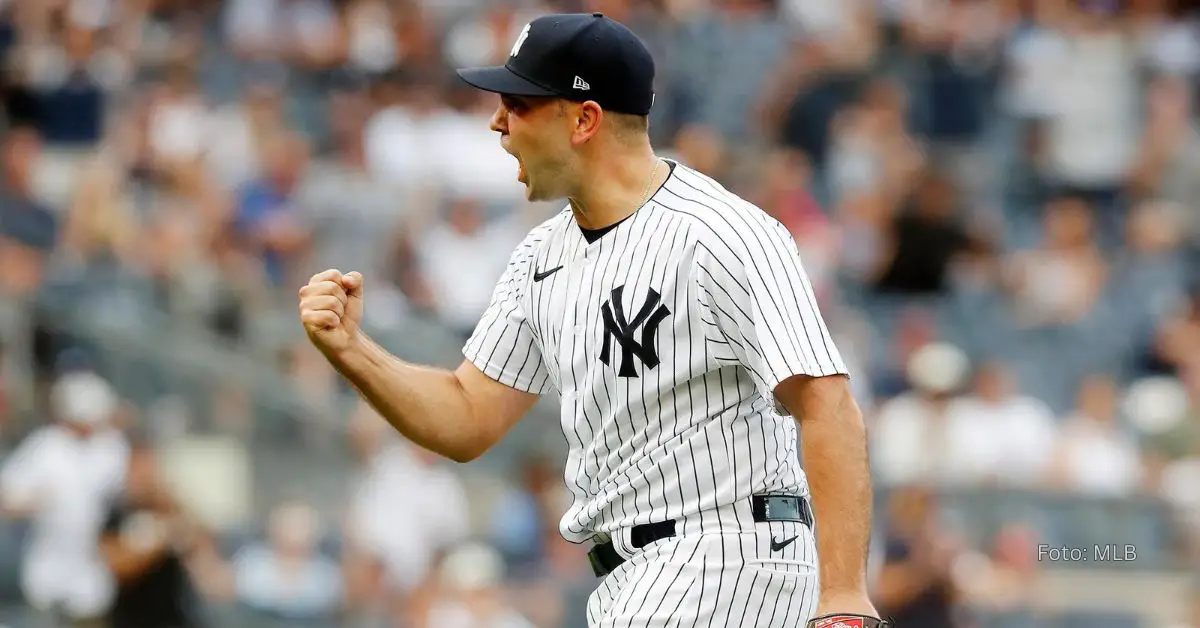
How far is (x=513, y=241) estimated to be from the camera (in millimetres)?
11516

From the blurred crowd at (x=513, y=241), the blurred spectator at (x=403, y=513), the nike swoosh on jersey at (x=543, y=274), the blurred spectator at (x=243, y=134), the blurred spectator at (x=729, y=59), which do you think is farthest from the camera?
the blurred spectator at (x=729, y=59)

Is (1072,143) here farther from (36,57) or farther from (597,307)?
(597,307)

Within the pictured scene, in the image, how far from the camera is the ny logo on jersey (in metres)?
3.86

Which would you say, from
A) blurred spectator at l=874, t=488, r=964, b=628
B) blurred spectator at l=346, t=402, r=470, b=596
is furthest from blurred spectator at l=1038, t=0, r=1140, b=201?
blurred spectator at l=346, t=402, r=470, b=596

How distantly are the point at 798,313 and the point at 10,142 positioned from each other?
31.1 ft

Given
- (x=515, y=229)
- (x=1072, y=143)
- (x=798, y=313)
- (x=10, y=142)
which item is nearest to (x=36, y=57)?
(x=10, y=142)

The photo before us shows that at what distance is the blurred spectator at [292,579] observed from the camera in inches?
388

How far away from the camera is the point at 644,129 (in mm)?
4070

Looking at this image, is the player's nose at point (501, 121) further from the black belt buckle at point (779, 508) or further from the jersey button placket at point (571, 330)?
the black belt buckle at point (779, 508)

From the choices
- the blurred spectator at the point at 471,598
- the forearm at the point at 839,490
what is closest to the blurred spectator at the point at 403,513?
the blurred spectator at the point at 471,598

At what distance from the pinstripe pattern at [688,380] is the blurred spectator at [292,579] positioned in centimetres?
605

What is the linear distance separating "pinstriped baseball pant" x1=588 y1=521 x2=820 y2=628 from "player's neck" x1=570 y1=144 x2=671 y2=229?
719mm

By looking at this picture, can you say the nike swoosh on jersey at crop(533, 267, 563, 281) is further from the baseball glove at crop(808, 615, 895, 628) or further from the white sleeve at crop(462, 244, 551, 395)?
the baseball glove at crop(808, 615, 895, 628)

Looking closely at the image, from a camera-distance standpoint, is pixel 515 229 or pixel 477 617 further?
pixel 515 229
